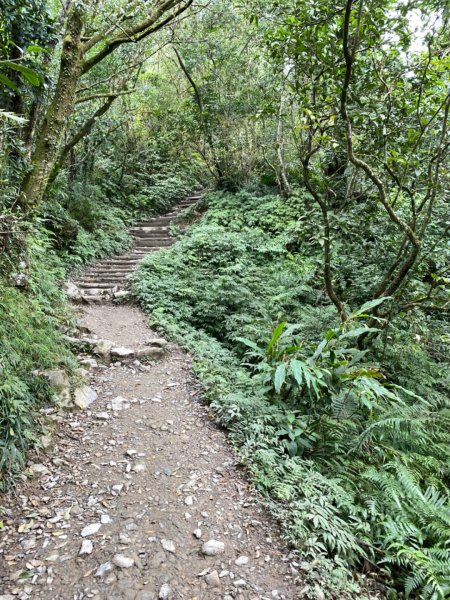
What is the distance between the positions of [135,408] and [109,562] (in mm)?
1936

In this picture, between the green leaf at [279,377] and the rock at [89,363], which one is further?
the rock at [89,363]

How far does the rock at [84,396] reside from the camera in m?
4.09

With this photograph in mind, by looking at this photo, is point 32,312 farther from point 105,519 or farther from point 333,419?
point 333,419

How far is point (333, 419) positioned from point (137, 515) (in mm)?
2270

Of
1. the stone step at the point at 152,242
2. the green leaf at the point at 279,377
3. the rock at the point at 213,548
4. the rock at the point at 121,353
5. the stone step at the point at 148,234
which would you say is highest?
the stone step at the point at 148,234

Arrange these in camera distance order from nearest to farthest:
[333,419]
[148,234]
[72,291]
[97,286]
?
[333,419] < [72,291] < [97,286] < [148,234]

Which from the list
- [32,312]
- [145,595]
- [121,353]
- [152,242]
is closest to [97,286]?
[121,353]

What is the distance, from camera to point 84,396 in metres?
4.23

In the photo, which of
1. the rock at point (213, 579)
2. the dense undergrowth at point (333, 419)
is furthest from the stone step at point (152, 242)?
the rock at point (213, 579)

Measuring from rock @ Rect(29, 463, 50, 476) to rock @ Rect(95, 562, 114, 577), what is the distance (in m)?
1.11

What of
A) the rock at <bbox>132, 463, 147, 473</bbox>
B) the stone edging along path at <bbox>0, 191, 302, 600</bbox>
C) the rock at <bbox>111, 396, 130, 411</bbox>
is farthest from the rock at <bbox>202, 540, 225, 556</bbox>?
the rock at <bbox>111, 396, 130, 411</bbox>

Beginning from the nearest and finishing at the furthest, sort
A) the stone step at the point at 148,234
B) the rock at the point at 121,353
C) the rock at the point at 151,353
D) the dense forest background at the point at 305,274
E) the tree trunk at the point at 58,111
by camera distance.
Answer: the dense forest background at the point at 305,274 < the tree trunk at the point at 58,111 < the rock at the point at 121,353 < the rock at the point at 151,353 < the stone step at the point at 148,234

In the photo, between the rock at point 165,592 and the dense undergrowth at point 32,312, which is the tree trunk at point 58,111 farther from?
the rock at point 165,592

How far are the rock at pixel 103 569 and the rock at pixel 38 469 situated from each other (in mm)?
1105
